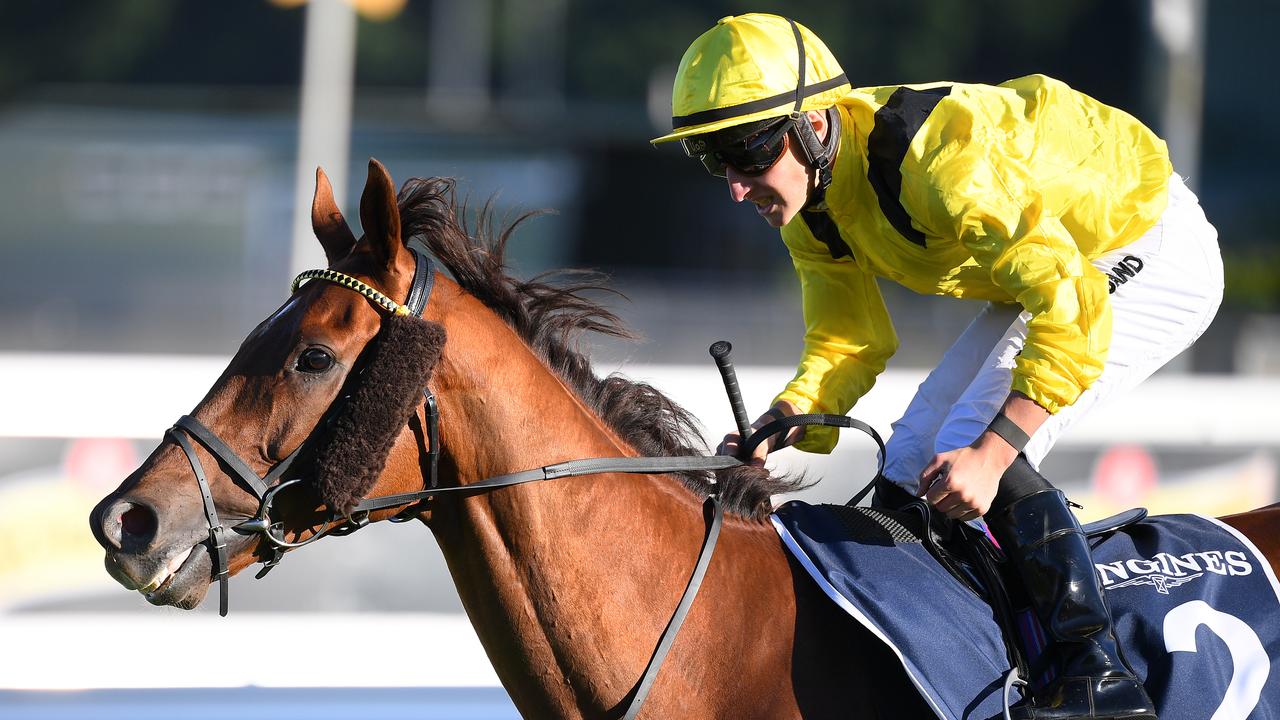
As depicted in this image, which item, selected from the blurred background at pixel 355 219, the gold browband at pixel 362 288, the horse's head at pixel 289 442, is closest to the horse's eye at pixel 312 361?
the horse's head at pixel 289 442

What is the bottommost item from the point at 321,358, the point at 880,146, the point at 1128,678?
the point at 1128,678

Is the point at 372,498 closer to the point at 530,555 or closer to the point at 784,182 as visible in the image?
the point at 530,555

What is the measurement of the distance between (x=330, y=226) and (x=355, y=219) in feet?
33.6

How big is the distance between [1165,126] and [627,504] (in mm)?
10102

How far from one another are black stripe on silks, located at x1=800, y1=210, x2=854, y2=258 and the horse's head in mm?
879

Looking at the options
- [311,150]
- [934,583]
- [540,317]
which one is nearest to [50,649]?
[540,317]

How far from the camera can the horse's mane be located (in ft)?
7.29

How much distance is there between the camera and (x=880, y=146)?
2.32 m

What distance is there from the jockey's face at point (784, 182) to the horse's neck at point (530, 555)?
0.53m

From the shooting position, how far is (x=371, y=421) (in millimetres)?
1947

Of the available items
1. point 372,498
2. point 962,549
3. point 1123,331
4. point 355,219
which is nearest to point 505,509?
point 372,498

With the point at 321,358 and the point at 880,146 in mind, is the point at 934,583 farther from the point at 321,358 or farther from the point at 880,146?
the point at 321,358

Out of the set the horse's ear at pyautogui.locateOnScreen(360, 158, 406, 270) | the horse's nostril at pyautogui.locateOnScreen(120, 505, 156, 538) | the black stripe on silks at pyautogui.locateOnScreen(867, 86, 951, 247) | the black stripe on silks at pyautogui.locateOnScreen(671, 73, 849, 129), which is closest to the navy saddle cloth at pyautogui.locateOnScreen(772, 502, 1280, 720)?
the black stripe on silks at pyautogui.locateOnScreen(867, 86, 951, 247)

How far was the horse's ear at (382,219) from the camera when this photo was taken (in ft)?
6.61
